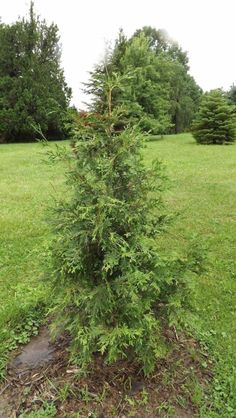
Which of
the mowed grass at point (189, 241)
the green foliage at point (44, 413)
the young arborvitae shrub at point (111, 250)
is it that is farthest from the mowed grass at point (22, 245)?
the green foliage at point (44, 413)

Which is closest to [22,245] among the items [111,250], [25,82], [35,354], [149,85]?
[35,354]

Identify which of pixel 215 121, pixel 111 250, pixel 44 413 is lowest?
pixel 44 413

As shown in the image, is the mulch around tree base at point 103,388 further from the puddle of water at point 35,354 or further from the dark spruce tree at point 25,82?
the dark spruce tree at point 25,82

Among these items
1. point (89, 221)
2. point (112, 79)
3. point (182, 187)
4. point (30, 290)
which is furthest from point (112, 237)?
point (182, 187)

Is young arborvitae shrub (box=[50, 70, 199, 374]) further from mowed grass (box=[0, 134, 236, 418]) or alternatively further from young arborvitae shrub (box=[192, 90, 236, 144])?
young arborvitae shrub (box=[192, 90, 236, 144])

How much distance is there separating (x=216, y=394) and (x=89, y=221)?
155 cm

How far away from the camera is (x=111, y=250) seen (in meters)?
2.28

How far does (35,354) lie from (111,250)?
3.87ft

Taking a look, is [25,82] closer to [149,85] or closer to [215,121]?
[149,85]

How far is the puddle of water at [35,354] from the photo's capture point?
107 inches

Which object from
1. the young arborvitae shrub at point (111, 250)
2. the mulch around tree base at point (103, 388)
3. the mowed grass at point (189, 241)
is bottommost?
the mowed grass at point (189, 241)

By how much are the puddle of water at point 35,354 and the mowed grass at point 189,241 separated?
10.7 inches

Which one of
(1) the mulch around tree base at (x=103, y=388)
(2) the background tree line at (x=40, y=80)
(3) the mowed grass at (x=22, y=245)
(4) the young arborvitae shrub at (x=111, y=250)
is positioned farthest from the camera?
(2) the background tree line at (x=40, y=80)

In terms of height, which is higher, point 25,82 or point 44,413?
point 25,82
